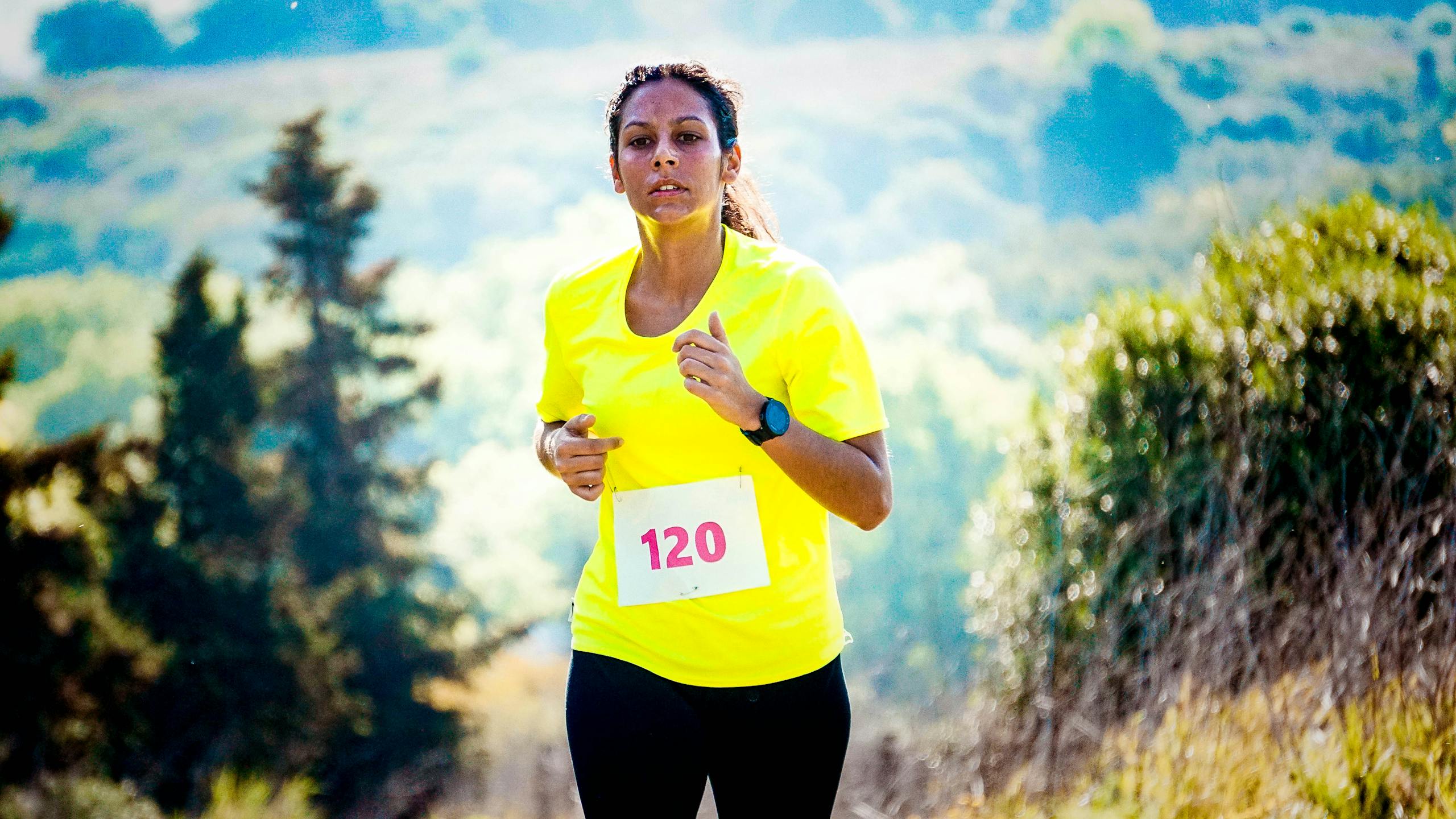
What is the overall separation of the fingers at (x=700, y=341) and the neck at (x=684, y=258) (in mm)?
287

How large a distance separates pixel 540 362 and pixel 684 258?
1592 mm

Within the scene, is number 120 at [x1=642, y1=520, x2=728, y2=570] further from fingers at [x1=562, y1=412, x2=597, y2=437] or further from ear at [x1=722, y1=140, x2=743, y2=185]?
ear at [x1=722, y1=140, x2=743, y2=185]

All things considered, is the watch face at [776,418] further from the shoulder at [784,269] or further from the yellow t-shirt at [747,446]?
the shoulder at [784,269]

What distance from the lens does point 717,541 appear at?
183 centimetres

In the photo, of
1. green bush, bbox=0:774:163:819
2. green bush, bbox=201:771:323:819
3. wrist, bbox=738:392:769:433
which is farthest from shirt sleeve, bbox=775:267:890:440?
green bush, bbox=0:774:163:819

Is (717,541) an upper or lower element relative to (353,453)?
upper

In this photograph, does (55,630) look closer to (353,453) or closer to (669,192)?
(353,453)

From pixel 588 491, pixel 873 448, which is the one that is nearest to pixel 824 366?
pixel 873 448

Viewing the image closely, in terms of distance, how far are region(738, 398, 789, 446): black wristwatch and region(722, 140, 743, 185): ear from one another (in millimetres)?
547

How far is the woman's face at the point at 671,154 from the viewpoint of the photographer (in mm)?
1957

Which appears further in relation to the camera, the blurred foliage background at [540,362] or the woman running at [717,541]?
the blurred foliage background at [540,362]

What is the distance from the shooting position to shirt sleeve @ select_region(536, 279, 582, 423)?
6.95ft

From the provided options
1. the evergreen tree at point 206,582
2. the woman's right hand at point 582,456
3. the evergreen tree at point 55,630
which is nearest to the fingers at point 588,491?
the woman's right hand at point 582,456

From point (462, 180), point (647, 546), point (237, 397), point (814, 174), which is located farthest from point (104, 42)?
point (647, 546)
